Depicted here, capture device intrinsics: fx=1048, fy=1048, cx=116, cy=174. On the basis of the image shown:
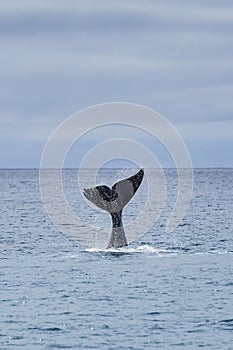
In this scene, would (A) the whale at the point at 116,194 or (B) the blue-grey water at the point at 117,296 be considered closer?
(B) the blue-grey water at the point at 117,296

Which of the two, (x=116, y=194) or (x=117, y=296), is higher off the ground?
(x=116, y=194)

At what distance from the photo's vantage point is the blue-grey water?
24234 mm

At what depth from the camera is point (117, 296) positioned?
2922 cm

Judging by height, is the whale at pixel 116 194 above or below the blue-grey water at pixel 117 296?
above

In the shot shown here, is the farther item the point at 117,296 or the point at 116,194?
the point at 116,194

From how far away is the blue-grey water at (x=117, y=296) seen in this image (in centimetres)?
2423

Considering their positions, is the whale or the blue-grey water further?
the whale

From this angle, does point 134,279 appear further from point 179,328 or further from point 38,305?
point 179,328

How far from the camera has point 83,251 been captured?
40031mm

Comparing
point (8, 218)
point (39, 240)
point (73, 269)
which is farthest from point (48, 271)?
point (8, 218)

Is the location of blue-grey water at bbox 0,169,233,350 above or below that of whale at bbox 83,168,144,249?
below

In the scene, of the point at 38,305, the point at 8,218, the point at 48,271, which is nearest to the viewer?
the point at 38,305

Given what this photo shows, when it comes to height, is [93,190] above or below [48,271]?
above

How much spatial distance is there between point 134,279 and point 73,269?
296 centimetres
